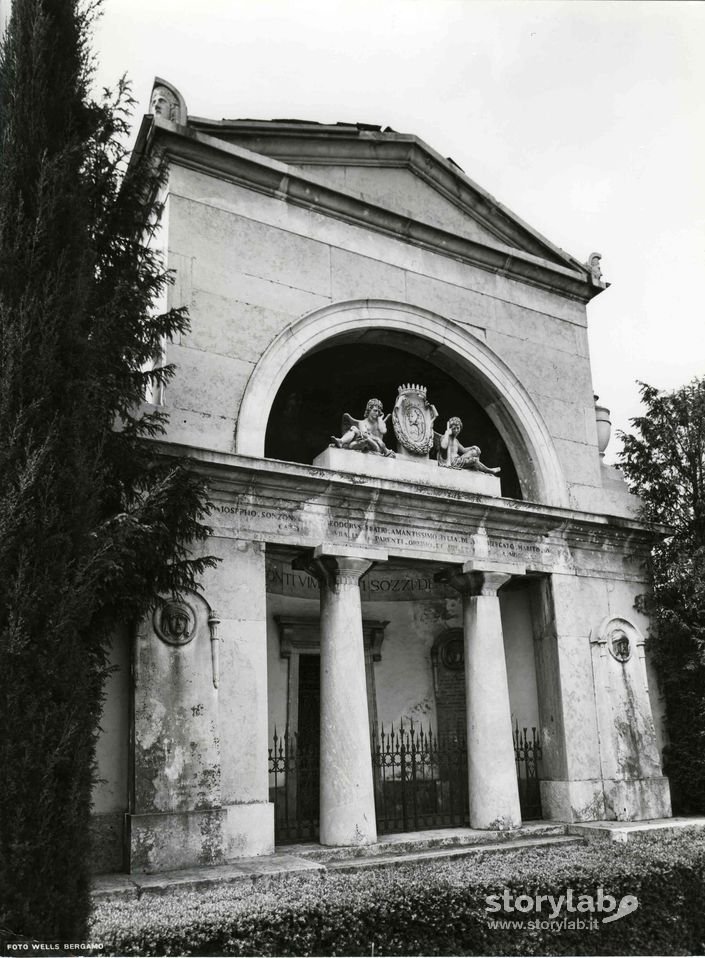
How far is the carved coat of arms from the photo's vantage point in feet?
40.2

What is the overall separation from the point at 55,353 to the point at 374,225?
6.82 metres

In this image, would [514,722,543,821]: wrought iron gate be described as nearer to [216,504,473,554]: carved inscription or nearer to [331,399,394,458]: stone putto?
[216,504,473,554]: carved inscription

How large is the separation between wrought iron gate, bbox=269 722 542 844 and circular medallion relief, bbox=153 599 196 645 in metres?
2.65

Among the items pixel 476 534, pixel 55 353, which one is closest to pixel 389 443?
pixel 476 534

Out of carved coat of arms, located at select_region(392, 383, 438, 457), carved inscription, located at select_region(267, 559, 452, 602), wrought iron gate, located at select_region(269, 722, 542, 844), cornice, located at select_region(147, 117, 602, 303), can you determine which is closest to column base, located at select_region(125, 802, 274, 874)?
wrought iron gate, located at select_region(269, 722, 542, 844)

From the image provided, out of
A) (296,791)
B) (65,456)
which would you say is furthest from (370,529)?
(65,456)

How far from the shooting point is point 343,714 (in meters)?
10.4

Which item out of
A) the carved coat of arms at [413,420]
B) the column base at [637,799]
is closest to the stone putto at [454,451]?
the carved coat of arms at [413,420]

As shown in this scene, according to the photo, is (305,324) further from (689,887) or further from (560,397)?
(689,887)

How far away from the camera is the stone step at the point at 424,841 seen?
977 cm

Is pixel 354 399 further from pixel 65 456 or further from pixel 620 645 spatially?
pixel 65 456

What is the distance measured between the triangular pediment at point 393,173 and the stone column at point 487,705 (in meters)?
5.41

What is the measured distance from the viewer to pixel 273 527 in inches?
414

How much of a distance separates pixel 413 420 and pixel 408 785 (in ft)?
19.2
